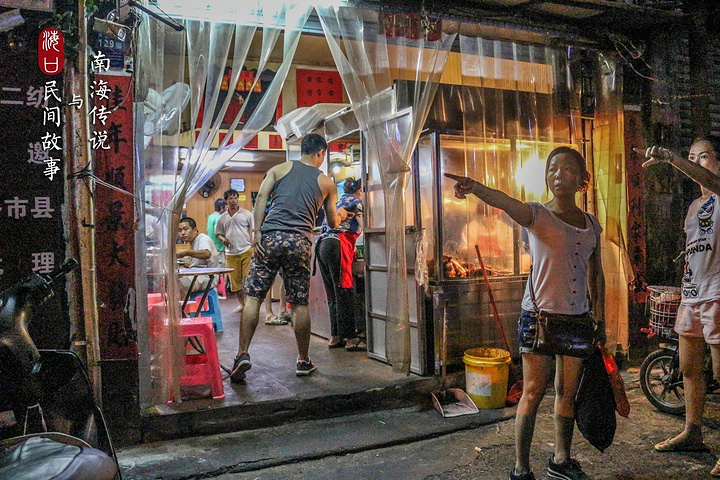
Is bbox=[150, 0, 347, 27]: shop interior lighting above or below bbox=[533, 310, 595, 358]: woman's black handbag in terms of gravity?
above

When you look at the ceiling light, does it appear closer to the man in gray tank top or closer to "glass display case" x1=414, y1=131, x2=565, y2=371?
the man in gray tank top

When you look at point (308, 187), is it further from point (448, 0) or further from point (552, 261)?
point (552, 261)

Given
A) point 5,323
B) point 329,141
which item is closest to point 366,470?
point 5,323

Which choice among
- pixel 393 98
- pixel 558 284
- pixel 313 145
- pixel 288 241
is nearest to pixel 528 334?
pixel 558 284

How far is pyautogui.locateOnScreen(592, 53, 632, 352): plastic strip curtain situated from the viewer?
22.1 ft

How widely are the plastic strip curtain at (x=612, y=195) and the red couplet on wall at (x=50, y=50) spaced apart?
5.57 m

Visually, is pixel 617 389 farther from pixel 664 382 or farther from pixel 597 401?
pixel 664 382

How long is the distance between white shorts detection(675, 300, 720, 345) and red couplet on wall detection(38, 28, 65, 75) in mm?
5151

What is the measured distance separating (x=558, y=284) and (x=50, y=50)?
404cm

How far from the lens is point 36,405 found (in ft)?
8.73

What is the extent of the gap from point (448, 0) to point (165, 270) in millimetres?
3868

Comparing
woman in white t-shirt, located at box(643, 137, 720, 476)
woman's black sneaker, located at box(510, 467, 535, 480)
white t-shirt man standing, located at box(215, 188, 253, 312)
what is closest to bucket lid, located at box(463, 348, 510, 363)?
woman in white t-shirt, located at box(643, 137, 720, 476)

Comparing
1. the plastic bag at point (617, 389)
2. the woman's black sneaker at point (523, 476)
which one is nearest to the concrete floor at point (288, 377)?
the woman's black sneaker at point (523, 476)

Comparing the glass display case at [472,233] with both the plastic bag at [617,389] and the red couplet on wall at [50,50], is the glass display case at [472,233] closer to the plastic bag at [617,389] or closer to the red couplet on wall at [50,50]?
the plastic bag at [617,389]
